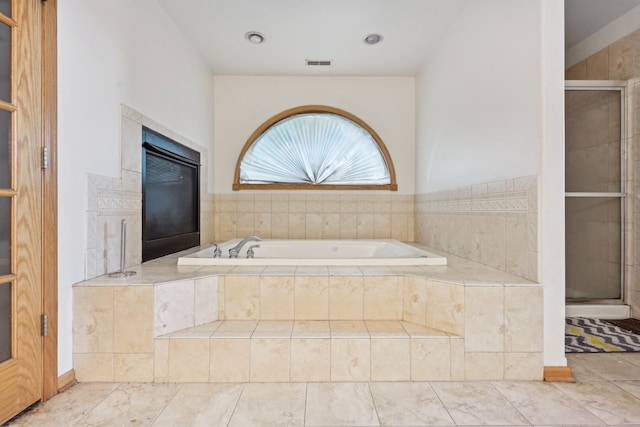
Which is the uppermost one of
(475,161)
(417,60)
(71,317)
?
(417,60)

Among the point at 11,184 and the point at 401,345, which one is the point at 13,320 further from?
the point at 401,345

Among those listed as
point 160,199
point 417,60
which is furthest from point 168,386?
point 417,60

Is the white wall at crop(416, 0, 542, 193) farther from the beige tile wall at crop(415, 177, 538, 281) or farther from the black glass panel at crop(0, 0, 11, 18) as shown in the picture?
the black glass panel at crop(0, 0, 11, 18)

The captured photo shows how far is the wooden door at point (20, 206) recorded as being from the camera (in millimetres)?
1226

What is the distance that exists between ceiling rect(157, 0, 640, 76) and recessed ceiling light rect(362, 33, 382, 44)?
4 cm

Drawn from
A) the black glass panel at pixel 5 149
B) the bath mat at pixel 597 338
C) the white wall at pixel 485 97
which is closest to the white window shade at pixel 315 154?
the white wall at pixel 485 97

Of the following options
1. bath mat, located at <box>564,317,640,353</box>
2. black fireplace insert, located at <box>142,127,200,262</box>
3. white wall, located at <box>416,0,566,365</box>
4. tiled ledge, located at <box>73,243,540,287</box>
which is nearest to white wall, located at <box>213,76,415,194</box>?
black fireplace insert, located at <box>142,127,200,262</box>

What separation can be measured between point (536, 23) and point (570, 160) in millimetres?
1588

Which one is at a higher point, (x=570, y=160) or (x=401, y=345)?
(x=570, y=160)

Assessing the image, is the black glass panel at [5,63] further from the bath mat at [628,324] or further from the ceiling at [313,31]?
the bath mat at [628,324]

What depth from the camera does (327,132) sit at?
3.48 meters

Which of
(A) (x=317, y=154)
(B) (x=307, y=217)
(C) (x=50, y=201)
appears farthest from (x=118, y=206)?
(A) (x=317, y=154)

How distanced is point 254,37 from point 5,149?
6.41ft

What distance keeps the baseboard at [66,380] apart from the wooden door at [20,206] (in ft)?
0.31
